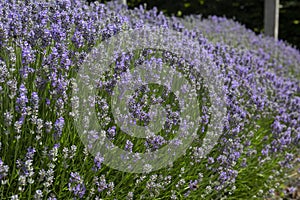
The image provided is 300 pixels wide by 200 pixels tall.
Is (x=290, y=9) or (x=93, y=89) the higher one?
(x=290, y=9)

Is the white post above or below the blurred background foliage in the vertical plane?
below

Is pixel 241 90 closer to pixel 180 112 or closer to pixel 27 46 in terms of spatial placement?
pixel 180 112

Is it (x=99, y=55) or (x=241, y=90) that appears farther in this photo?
(x=241, y=90)

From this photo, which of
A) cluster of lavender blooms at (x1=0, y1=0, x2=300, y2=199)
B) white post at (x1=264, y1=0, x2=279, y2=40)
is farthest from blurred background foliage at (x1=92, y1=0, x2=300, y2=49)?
cluster of lavender blooms at (x1=0, y1=0, x2=300, y2=199)

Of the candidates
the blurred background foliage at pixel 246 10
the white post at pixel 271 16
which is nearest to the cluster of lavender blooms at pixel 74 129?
the white post at pixel 271 16

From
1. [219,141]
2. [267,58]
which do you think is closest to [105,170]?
[219,141]

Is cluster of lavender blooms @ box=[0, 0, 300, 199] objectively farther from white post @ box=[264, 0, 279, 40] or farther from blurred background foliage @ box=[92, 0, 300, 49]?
blurred background foliage @ box=[92, 0, 300, 49]
